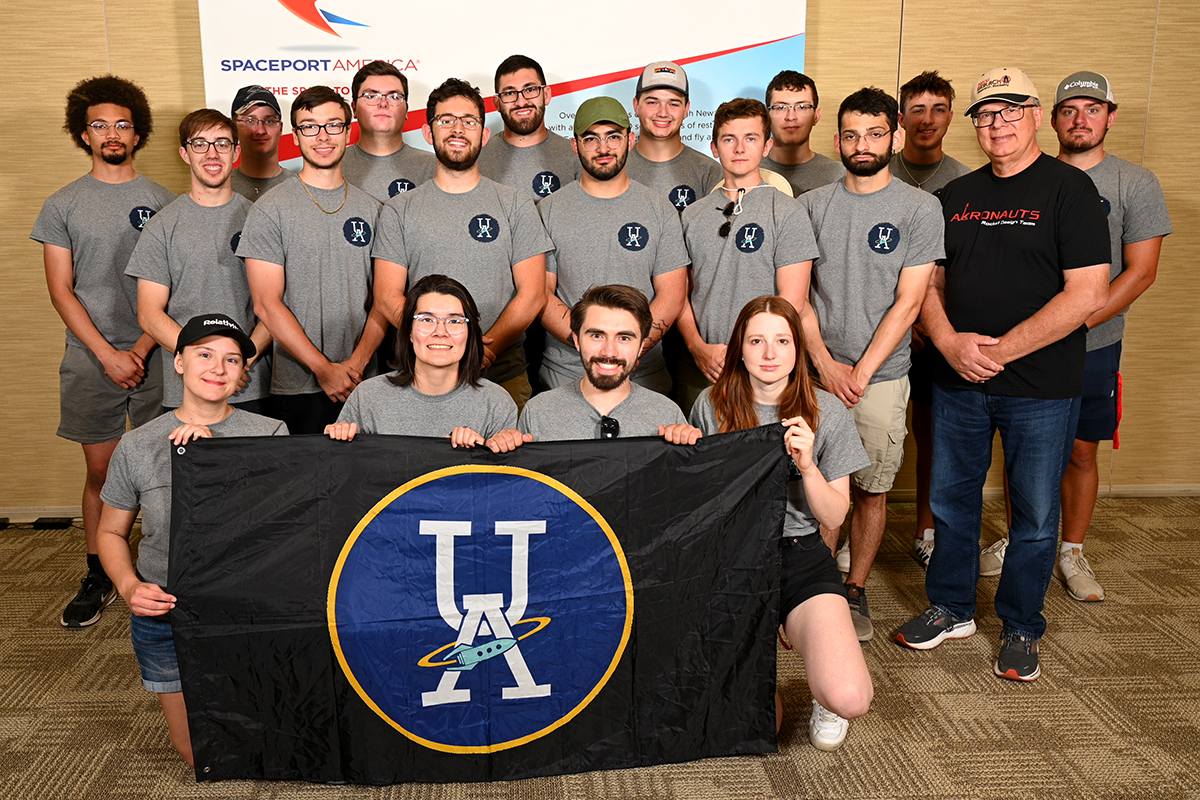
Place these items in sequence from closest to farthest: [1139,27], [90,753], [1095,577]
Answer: [90,753], [1095,577], [1139,27]

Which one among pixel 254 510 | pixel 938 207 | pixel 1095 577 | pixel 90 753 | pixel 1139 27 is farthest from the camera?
pixel 1139 27

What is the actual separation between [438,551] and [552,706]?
51 cm

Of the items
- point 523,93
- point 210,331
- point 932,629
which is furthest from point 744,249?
point 210,331

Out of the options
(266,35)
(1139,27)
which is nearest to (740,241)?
(266,35)

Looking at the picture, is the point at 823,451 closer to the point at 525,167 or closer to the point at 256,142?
the point at 525,167

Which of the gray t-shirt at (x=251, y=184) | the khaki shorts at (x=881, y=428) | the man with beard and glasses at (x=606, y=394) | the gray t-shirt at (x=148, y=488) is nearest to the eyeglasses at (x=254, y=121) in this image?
the gray t-shirt at (x=251, y=184)

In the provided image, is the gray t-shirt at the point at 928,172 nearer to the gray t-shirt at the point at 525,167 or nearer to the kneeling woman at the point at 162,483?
the gray t-shirt at the point at 525,167

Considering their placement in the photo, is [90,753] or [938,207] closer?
[90,753]

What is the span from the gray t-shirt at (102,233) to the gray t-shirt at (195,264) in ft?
1.13

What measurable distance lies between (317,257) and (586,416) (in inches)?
49.2

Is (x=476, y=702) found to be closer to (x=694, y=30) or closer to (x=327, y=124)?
(x=327, y=124)

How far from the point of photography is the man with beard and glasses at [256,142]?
372cm

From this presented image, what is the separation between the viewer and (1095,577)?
149 inches

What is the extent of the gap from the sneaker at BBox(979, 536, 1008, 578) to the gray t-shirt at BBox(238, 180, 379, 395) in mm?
2852
